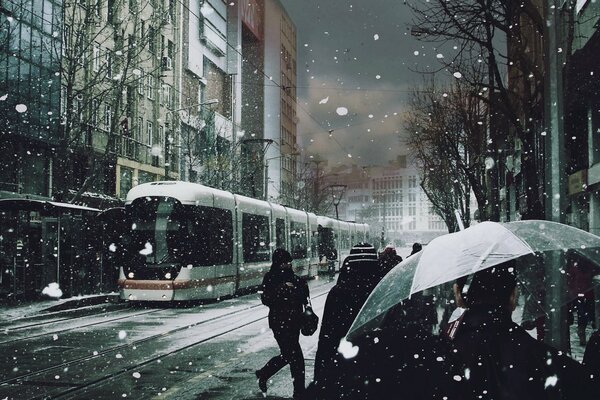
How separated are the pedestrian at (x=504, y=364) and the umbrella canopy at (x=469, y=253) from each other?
269 millimetres

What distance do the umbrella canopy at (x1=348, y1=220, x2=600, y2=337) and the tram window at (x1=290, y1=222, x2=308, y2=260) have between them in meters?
27.3

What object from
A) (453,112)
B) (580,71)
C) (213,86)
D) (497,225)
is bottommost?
(497,225)

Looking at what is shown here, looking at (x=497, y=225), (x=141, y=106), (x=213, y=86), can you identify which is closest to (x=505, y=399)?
(x=497, y=225)

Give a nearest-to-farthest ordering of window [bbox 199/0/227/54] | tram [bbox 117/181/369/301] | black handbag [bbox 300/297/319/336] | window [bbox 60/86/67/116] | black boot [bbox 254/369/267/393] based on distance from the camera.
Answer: black handbag [bbox 300/297/319/336] < black boot [bbox 254/369/267/393] < tram [bbox 117/181/369/301] < window [bbox 60/86/67/116] < window [bbox 199/0/227/54]

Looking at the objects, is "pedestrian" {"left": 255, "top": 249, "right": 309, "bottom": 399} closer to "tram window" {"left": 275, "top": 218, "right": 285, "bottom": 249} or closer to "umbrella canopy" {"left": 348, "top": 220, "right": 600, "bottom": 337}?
"umbrella canopy" {"left": 348, "top": 220, "right": 600, "bottom": 337}

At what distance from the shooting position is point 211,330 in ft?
47.4

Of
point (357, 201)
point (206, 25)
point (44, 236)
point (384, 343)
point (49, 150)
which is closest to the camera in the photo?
point (384, 343)

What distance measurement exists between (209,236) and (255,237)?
4.65 metres

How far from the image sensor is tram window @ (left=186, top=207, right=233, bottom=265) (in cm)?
1959

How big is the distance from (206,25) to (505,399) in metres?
62.5

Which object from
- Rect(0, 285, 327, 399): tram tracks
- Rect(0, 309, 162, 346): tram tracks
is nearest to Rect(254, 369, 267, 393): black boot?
Rect(0, 285, 327, 399): tram tracks

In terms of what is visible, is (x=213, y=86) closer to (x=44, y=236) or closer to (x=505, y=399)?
(x=44, y=236)

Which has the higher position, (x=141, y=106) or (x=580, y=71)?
(x=141, y=106)

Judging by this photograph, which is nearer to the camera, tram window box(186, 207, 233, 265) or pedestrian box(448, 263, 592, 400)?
pedestrian box(448, 263, 592, 400)
